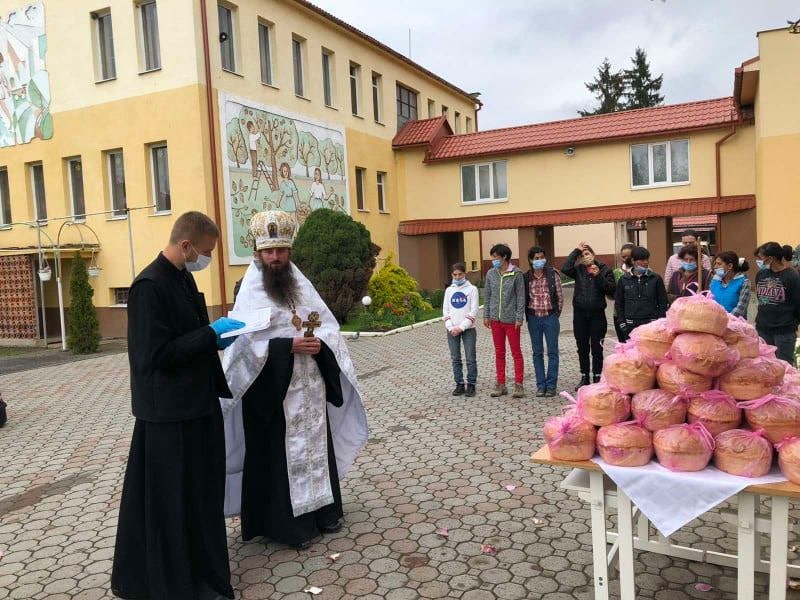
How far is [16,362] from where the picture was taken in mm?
15156

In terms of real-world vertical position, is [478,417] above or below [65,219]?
below

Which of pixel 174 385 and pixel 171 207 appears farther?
pixel 171 207

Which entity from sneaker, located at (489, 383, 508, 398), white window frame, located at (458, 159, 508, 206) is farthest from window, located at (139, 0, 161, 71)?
sneaker, located at (489, 383, 508, 398)

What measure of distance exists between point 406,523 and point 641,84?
57.1 m

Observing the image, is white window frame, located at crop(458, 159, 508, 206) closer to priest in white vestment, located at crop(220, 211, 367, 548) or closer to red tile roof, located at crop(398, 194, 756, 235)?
red tile roof, located at crop(398, 194, 756, 235)

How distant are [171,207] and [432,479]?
45.3 feet

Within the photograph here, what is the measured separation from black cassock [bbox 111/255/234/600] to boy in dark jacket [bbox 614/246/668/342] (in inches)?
223

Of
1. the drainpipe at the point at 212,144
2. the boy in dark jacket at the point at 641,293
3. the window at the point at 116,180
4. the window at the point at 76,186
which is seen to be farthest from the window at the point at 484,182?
the boy in dark jacket at the point at 641,293

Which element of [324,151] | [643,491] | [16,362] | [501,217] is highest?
[324,151]

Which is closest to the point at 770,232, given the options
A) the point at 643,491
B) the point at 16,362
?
the point at 643,491

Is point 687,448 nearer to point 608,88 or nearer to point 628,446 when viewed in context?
point 628,446

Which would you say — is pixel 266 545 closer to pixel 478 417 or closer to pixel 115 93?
pixel 478 417

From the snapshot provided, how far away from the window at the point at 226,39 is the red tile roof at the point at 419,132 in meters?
8.38

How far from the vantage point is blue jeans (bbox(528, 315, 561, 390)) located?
834cm
